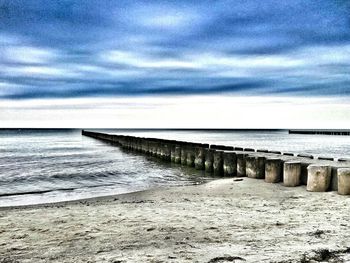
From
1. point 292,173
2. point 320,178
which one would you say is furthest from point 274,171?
point 320,178

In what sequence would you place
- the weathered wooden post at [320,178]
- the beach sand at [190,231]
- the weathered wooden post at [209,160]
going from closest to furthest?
the beach sand at [190,231] < the weathered wooden post at [320,178] < the weathered wooden post at [209,160]

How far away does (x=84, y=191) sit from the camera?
11844 millimetres

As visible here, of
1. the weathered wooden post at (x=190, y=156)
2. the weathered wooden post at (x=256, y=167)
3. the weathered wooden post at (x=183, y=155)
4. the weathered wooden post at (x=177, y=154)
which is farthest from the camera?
the weathered wooden post at (x=177, y=154)

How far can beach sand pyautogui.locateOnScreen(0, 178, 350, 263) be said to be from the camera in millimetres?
4309

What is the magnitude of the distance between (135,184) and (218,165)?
131 inches

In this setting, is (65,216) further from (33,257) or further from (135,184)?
(135,184)

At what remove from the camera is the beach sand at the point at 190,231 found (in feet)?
14.1

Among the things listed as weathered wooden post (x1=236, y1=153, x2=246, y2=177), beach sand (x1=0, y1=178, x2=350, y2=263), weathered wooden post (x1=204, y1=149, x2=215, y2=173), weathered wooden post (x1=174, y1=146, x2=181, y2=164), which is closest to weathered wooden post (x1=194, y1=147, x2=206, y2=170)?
weathered wooden post (x1=204, y1=149, x2=215, y2=173)

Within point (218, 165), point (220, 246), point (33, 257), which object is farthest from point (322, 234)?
point (218, 165)

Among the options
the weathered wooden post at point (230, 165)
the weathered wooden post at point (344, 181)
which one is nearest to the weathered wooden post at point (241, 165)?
the weathered wooden post at point (230, 165)

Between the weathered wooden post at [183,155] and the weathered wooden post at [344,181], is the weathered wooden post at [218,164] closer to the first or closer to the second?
the weathered wooden post at [183,155]

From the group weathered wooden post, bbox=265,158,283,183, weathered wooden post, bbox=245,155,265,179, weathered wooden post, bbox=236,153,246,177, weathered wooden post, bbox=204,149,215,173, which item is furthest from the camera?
weathered wooden post, bbox=204,149,215,173

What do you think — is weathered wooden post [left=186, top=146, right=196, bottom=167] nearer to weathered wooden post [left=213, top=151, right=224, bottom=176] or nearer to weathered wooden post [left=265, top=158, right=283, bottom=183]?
weathered wooden post [left=213, top=151, right=224, bottom=176]

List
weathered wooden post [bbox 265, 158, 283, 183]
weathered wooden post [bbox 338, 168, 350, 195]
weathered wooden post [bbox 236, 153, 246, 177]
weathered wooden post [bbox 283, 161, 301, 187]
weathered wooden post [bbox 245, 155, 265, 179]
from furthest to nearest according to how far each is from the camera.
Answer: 1. weathered wooden post [bbox 236, 153, 246, 177]
2. weathered wooden post [bbox 245, 155, 265, 179]
3. weathered wooden post [bbox 265, 158, 283, 183]
4. weathered wooden post [bbox 283, 161, 301, 187]
5. weathered wooden post [bbox 338, 168, 350, 195]
